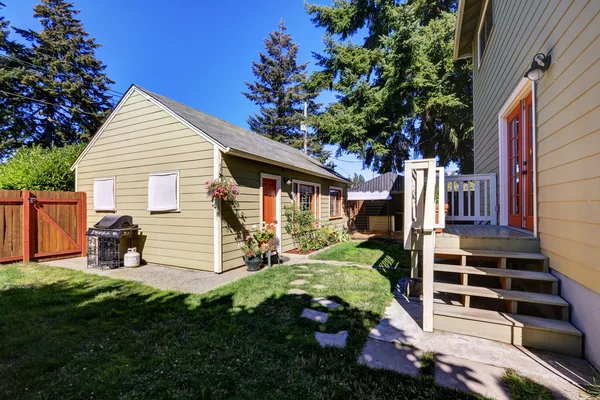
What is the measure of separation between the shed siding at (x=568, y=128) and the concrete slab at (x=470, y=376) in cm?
113

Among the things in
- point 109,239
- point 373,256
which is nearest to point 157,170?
point 109,239

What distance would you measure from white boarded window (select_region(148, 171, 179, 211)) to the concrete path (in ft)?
4.63

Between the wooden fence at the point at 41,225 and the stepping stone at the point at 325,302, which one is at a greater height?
the wooden fence at the point at 41,225

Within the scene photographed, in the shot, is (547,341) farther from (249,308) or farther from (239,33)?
(239,33)

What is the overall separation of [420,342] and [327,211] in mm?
7896

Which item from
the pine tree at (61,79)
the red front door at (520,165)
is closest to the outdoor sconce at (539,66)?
the red front door at (520,165)

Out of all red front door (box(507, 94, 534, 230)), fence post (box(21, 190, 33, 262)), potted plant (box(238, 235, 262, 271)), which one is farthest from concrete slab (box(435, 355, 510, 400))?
fence post (box(21, 190, 33, 262))

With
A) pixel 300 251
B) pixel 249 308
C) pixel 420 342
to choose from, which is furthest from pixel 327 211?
pixel 420 342

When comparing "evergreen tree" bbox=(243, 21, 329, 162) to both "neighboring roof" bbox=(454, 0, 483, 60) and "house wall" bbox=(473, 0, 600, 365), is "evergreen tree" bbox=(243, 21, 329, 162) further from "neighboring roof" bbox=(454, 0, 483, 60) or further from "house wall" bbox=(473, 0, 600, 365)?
"house wall" bbox=(473, 0, 600, 365)

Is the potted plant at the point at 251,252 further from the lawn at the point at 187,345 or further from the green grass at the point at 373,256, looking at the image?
the green grass at the point at 373,256

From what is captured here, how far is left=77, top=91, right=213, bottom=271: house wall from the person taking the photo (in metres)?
5.71

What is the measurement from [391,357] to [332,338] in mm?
628

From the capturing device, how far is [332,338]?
2.81 m

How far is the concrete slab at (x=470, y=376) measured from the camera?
1963 mm
